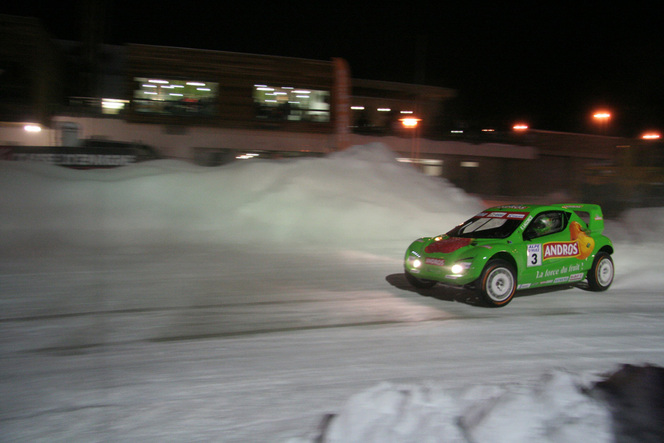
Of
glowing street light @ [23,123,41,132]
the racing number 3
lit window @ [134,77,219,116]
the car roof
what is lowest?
the racing number 3

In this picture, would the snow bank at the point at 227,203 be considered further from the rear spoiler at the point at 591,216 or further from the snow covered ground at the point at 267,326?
the rear spoiler at the point at 591,216

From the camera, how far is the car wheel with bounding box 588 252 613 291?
845 centimetres

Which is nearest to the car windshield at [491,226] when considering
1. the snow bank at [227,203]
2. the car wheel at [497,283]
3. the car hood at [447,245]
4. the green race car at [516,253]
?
the green race car at [516,253]

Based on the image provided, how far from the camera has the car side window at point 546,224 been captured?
7.76 meters

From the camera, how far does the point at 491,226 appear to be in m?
8.09

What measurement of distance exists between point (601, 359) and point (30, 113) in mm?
24505

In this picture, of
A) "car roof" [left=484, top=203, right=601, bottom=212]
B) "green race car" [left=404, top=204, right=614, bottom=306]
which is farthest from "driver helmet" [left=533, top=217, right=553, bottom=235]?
"car roof" [left=484, top=203, right=601, bottom=212]

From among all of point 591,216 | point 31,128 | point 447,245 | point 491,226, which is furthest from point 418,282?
point 31,128

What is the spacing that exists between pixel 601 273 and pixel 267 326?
573 cm

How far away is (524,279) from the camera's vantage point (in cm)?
754

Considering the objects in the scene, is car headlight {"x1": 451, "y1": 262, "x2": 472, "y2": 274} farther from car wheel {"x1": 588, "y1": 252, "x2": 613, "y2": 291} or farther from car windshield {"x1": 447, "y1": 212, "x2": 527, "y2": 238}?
car wheel {"x1": 588, "y1": 252, "x2": 613, "y2": 291}

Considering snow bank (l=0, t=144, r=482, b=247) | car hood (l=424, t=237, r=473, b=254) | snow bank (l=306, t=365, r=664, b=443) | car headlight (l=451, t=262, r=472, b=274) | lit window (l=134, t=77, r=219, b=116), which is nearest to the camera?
snow bank (l=306, t=365, r=664, b=443)

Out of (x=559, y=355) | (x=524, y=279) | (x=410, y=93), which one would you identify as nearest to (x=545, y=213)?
(x=524, y=279)

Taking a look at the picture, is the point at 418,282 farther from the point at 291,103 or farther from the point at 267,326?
the point at 291,103
